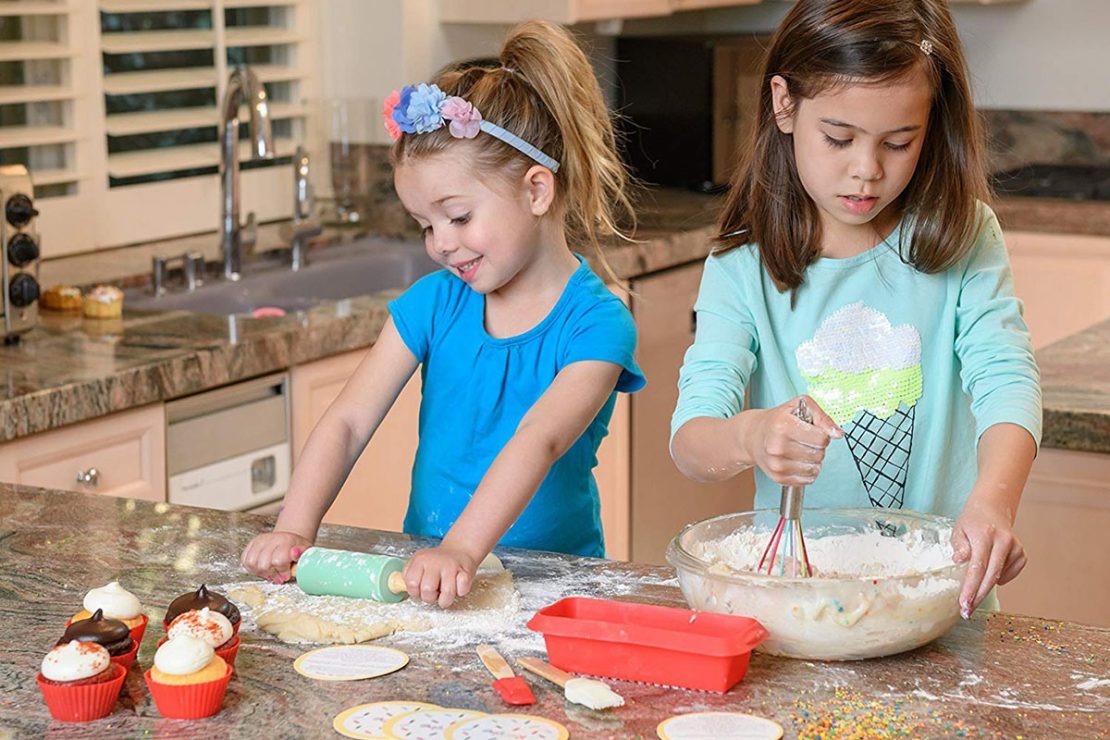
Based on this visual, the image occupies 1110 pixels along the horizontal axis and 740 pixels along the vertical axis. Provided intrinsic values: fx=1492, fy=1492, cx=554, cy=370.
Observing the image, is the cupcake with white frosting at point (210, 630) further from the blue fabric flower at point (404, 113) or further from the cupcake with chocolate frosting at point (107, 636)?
the blue fabric flower at point (404, 113)

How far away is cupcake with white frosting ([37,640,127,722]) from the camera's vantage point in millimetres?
1019

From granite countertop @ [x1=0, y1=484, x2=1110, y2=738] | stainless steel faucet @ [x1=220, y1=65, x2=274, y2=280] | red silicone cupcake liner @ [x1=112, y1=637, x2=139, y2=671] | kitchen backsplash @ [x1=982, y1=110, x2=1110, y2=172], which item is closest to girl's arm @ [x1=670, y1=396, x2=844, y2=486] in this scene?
granite countertop @ [x1=0, y1=484, x2=1110, y2=738]

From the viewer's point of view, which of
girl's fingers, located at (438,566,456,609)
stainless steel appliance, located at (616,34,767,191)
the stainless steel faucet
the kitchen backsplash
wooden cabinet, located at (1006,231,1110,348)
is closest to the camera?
girl's fingers, located at (438,566,456,609)

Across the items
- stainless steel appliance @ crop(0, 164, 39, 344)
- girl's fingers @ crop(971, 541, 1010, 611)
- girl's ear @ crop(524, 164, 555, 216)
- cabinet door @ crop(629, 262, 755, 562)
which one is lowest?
cabinet door @ crop(629, 262, 755, 562)

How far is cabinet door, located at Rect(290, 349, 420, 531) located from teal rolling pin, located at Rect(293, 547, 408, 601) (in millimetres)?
1067

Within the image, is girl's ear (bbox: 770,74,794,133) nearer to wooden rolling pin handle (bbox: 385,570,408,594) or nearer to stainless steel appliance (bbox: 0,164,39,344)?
wooden rolling pin handle (bbox: 385,570,408,594)

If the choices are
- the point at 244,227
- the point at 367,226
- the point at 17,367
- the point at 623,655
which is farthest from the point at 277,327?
the point at 623,655

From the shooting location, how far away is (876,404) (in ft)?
4.92

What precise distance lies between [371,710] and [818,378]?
664 mm

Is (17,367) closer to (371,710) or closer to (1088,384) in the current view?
(371,710)

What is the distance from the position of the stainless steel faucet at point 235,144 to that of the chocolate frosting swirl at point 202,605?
66.3 inches

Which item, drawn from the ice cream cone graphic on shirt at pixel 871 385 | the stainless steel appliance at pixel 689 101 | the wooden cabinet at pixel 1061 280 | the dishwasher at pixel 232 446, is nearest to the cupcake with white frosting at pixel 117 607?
the ice cream cone graphic on shirt at pixel 871 385

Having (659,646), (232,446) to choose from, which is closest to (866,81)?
(659,646)

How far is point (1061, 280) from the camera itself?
3658 mm
